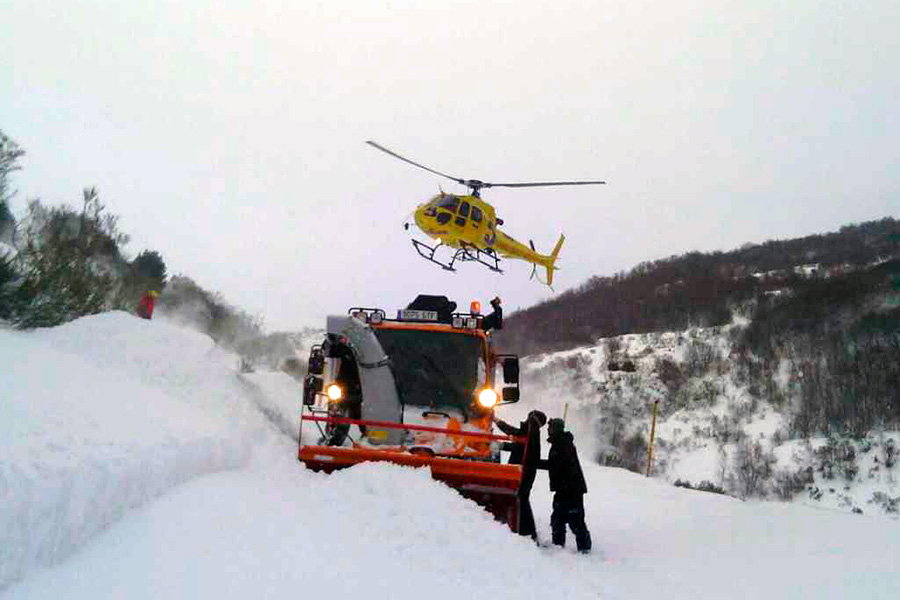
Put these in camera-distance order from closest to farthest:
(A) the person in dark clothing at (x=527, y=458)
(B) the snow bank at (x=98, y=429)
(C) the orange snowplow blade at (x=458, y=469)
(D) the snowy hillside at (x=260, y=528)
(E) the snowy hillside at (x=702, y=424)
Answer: (B) the snow bank at (x=98, y=429)
(D) the snowy hillside at (x=260, y=528)
(C) the orange snowplow blade at (x=458, y=469)
(A) the person in dark clothing at (x=527, y=458)
(E) the snowy hillside at (x=702, y=424)

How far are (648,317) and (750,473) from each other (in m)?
28.4

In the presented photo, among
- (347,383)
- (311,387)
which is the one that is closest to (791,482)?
(347,383)

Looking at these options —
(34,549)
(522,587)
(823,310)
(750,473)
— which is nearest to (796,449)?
(750,473)

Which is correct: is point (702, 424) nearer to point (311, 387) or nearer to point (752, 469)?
point (752, 469)

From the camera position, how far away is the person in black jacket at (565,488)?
7.83 m

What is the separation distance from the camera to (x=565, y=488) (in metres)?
7.96

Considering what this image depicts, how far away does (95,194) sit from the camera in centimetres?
2027

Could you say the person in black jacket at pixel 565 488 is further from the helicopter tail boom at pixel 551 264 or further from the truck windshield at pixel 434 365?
the helicopter tail boom at pixel 551 264

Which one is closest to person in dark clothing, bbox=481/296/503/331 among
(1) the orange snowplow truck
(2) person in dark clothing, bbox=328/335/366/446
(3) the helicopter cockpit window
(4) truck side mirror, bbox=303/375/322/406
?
(1) the orange snowplow truck

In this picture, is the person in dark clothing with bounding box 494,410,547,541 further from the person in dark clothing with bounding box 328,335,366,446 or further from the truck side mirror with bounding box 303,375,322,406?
the truck side mirror with bounding box 303,375,322,406

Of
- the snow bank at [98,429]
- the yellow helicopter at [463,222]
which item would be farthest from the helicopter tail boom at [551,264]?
the snow bank at [98,429]

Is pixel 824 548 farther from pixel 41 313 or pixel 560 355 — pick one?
pixel 560 355

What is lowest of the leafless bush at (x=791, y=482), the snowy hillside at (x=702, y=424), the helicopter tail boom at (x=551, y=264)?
the leafless bush at (x=791, y=482)

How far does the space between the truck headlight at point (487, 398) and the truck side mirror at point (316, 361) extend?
2034 mm
